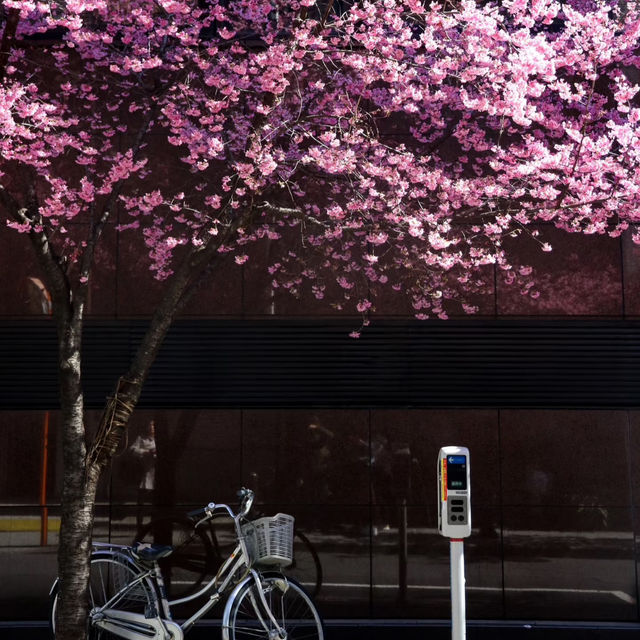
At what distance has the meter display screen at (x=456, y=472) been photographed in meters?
5.42

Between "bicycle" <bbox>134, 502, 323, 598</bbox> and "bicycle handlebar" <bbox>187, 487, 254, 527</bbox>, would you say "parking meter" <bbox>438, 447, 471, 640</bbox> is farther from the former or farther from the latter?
"bicycle" <bbox>134, 502, 323, 598</bbox>

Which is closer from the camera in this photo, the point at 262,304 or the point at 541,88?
the point at 541,88

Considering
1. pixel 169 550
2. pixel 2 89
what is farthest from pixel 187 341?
pixel 2 89

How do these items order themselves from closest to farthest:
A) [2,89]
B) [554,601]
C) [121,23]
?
[2,89] < [121,23] < [554,601]

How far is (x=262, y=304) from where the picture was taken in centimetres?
848

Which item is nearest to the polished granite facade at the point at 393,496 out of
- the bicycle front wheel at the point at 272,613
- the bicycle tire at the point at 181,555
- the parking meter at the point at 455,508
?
the bicycle tire at the point at 181,555

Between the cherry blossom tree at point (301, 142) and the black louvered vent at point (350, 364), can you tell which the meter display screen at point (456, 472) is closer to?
the cherry blossom tree at point (301, 142)

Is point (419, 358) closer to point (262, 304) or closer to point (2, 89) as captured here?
point (262, 304)

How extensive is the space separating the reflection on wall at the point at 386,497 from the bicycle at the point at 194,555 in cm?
4

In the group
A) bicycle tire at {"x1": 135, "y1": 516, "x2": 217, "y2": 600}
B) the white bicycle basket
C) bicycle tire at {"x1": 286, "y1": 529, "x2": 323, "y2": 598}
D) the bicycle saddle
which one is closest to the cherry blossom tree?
the bicycle saddle

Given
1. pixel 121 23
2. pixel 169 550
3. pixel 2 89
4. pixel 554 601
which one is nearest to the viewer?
pixel 2 89

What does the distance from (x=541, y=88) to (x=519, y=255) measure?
245cm

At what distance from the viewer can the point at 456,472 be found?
214 inches

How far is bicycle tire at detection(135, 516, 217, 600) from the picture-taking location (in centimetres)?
809
